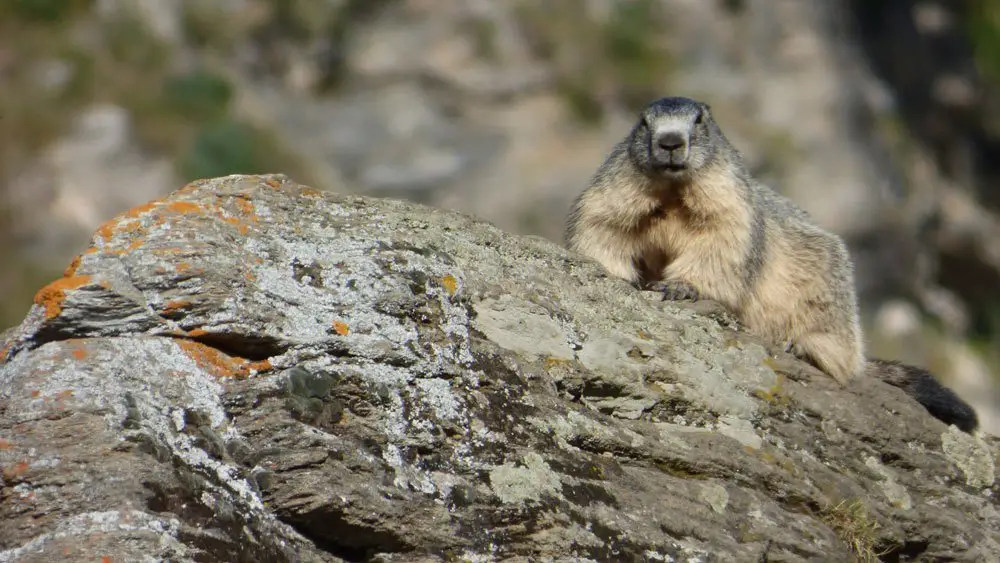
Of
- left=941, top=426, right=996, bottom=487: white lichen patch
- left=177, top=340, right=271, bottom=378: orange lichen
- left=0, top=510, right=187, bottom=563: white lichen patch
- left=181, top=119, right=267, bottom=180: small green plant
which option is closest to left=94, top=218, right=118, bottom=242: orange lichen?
left=177, top=340, right=271, bottom=378: orange lichen

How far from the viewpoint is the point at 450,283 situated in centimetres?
582

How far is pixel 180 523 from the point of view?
4230 millimetres

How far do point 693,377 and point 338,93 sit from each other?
1775cm

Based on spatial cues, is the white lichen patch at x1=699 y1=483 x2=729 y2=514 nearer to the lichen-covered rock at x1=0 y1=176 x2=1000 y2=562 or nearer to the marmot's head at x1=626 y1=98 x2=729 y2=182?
the lichen-covered rock at x1=0 y1=176 x2=1000 y2=562

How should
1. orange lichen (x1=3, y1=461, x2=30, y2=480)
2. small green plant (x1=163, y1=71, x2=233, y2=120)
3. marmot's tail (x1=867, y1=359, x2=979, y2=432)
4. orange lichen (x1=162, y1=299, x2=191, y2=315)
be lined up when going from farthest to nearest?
1. small green plant (x1=163, y1=71, x2=233, y2=120)
2. marmot's tail (x1=867, y1=359, x2=979, y2=432)
3. orange lichen (x1=162, y1=299, x2=191, y2=315)
4. orange lichen (x1=3, y1=461, x2=30, y2=480)

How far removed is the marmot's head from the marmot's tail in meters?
1.98

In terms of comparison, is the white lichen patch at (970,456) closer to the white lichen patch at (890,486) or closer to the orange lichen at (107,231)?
the white lichen patch at (890,486)

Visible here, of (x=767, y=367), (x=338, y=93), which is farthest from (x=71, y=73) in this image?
(x=767, y=367)

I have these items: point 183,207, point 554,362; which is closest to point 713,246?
point 554,362

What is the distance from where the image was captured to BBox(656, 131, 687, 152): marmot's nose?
7.67 meters

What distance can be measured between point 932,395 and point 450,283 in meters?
3.84

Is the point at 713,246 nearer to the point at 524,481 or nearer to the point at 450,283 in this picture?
the point at 450,283

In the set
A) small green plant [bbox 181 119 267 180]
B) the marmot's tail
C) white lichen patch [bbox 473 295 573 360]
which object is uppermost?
small green plant [bbox 181 119 267 180]

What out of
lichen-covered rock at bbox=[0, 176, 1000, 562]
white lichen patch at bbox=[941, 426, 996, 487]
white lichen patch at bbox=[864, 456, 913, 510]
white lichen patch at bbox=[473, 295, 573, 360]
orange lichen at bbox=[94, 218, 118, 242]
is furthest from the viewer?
white lichen patch at bbox=[941, 426, 996, 487]
